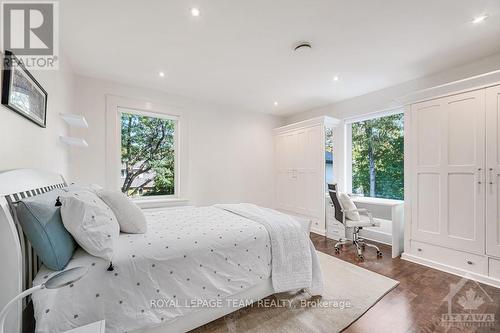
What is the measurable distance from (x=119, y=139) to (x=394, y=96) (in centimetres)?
442

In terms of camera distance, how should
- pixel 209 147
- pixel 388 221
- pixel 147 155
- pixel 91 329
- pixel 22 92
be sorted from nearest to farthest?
pixel 91 329 < pixel 22 92 < pixel 388 221 < pixel 147 155 < pixel 209 147

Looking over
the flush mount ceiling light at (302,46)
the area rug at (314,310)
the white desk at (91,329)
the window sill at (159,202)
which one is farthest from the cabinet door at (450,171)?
the window sill at (159,202)

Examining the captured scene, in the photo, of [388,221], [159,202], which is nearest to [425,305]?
[388,221]

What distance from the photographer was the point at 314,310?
1.86 meters

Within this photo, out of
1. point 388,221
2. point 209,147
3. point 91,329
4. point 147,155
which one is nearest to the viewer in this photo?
point 91,329

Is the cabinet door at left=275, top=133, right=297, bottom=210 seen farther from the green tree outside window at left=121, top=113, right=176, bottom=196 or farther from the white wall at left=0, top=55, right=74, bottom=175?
the white wall at left=0, top=55, right=74, bottom=175

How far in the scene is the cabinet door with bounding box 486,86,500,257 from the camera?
226 centimetres

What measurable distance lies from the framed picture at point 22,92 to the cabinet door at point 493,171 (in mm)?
4159

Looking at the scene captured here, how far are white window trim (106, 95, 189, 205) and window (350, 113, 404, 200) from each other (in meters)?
3.26

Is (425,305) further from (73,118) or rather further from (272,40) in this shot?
(73,118)

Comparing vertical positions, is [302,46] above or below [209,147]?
above

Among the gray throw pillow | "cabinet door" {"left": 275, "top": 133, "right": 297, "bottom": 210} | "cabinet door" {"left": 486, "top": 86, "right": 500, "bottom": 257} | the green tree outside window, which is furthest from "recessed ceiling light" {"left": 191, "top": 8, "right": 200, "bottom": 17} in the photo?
"cabinet door" {"left": 275, "top": 133, "right": 297, "bottom": 210}

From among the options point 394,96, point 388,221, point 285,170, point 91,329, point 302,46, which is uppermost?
point 302,46

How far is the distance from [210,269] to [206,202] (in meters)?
2.68
